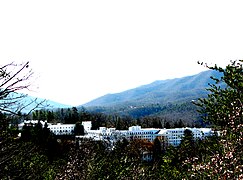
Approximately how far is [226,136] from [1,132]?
2.93m

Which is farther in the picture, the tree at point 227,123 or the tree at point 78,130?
the tree at point 78,130

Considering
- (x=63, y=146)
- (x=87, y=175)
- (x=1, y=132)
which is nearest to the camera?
(x=1, y=132)

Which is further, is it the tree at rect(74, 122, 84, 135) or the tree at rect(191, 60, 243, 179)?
the tree at rect(74, 122, 84, 135)

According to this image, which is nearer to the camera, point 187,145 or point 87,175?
point 187,145

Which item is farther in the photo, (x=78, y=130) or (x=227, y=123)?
(x=78, y=130)

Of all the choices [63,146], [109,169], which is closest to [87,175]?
[109,169]

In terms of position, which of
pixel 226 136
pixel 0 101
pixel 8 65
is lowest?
pixel 226 136

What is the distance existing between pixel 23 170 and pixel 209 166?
2345 millimetres

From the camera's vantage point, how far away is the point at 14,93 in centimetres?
474

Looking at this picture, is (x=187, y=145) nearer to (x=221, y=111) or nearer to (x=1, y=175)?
(x=221, y=111)

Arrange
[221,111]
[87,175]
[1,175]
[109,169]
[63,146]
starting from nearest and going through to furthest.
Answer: [1,175] → [221,111] → [87,175] → [109,169] → [63,146]

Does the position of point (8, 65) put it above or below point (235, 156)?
above

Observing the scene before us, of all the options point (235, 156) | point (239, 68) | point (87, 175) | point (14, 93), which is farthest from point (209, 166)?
point (87, 175)

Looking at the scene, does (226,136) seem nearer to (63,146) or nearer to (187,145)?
(187,145)
